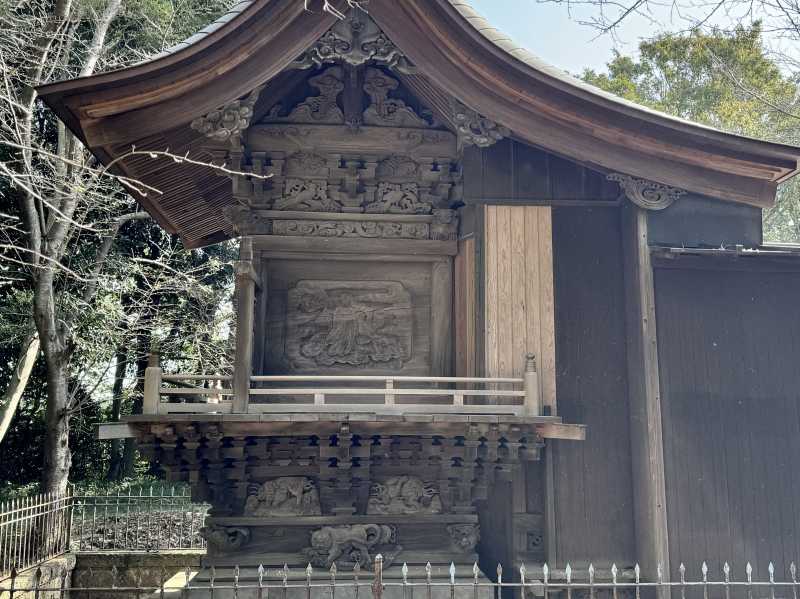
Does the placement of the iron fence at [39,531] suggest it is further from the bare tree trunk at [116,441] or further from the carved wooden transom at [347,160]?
the bare tree trunk at [116,441]

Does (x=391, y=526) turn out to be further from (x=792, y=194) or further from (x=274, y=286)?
→ (x=792, y=194)

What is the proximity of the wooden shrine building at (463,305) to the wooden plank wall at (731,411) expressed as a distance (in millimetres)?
24

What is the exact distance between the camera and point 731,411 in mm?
7344

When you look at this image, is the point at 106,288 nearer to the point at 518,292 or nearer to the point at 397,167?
the point at 397,167

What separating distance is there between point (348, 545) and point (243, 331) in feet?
8.07

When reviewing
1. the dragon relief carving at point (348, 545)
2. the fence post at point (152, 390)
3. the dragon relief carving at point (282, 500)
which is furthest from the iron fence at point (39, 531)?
the dragon relief carving at point (348, 545)

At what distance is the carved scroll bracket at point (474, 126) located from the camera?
7.37 metres

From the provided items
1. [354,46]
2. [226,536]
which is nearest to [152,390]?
[226,536]

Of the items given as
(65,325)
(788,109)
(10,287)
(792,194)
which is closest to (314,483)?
(65,325)

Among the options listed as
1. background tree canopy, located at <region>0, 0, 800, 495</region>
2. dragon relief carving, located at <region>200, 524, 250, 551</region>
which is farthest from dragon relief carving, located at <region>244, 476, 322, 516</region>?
background tree canopy, located at <region>0, 0, 800, 495</region>

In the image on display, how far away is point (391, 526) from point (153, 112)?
Answer: 4.88 m

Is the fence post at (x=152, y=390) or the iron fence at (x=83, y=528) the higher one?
the fence post at (x=152, y=390)

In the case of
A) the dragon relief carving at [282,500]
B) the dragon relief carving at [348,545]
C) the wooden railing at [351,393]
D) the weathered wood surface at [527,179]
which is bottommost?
the dragon relief carving at [348,545]

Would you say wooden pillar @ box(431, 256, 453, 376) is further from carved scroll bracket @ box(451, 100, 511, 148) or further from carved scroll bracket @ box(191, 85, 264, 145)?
carved scroll bracket @ box(191, 85, 264, 145)
